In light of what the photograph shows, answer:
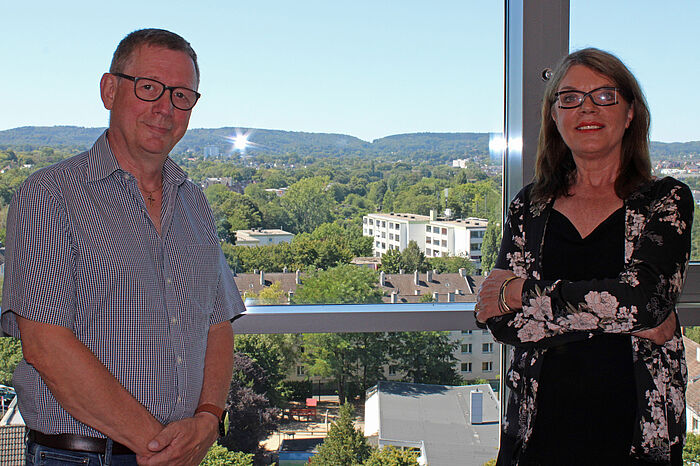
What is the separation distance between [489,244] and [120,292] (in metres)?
1.54

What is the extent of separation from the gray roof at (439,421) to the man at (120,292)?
96cm

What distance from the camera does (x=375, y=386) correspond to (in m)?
2.44

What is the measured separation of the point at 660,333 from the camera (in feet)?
5.16

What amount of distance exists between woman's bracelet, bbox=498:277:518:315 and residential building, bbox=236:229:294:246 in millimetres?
997

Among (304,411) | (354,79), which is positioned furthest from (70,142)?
(304,411)

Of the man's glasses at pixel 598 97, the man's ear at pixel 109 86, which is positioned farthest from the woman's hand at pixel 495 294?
the man's ear at pixel 109 86

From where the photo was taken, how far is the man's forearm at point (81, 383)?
134 cm

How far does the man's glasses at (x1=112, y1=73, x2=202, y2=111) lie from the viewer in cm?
150

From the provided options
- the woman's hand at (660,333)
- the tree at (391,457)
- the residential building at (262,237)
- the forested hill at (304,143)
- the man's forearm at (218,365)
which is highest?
the forested hill at (304,143)

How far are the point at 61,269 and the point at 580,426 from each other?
128 cm

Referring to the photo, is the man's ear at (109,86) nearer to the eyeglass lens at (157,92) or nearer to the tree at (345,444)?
the eyeglass lens at (157,92)

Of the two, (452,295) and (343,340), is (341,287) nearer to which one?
(343,340)

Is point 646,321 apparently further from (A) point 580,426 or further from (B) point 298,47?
(B) point 298,47

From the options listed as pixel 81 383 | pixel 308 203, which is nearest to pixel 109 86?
pixel 81 383
